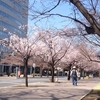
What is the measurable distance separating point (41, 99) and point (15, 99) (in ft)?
4.12

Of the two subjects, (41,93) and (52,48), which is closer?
(41,93)

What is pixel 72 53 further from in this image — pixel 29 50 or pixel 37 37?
pixel 29 50

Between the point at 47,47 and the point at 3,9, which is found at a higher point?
the point at 3,9

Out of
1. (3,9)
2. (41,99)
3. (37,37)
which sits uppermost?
(3,9)

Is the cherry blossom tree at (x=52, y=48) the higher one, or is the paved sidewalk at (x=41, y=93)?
the cherry blossom tree at (x=52, y=48)

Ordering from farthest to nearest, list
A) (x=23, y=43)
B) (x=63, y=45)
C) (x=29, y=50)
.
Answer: (x=63, y=45) → (x=23, y=43) → (x=29, y=50)

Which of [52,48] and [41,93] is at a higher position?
[52,48]

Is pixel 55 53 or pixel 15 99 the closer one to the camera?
pixel 15 99

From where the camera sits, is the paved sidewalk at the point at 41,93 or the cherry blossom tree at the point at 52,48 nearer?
the paved sidewalk at the point at 41,93

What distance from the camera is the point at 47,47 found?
32.5 meters

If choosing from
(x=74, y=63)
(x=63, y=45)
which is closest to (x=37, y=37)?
(x=63, y=45)

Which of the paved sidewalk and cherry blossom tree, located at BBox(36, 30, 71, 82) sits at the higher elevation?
cherry blossom tree, located at BBox(36, 30, 71, 82)

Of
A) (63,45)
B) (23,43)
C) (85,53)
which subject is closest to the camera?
(23,43)

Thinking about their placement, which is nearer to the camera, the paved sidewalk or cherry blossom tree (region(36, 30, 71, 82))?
the paved sidewalk
